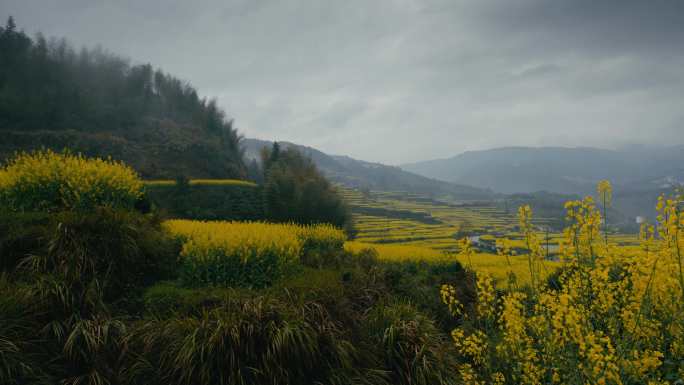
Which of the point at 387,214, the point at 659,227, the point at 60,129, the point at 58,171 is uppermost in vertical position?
the point at 60,129

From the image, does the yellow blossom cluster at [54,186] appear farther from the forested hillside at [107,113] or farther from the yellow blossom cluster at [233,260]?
the forested hillside at [107,113]

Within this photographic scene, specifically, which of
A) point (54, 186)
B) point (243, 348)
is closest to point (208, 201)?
point (54, 186)

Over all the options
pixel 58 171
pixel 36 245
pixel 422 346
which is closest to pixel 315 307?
pixel 422 346

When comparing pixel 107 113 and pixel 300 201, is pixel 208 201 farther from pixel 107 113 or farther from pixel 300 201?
pixel 107 113

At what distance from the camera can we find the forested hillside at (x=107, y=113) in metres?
38.8

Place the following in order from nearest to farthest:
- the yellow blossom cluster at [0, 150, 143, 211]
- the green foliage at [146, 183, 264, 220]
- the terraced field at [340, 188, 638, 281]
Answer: the yellow blossom cluster at [0, 150, 143, 211] < the terraced field at [340, 188, 638, 281] < the green foliage at [146, 183, 264, 220]

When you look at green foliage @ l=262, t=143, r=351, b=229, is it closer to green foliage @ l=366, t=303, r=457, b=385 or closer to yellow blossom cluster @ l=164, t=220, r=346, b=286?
yellow blossom cluster @ l=164, t=220, r=346, b=286

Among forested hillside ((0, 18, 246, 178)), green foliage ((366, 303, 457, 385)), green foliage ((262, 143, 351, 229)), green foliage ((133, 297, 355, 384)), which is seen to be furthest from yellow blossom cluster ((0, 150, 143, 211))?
forested hillside ((0, 18, 246, 178))

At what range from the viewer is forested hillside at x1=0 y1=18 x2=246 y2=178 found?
38.8 metres

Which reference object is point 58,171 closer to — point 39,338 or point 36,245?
point 36,245

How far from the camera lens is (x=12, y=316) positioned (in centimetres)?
410

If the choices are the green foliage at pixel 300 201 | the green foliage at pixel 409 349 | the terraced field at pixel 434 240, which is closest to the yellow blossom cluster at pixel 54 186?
the green foliage at pixel 409 349

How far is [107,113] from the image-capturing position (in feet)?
161

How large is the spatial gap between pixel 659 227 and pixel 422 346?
3.18 meters
